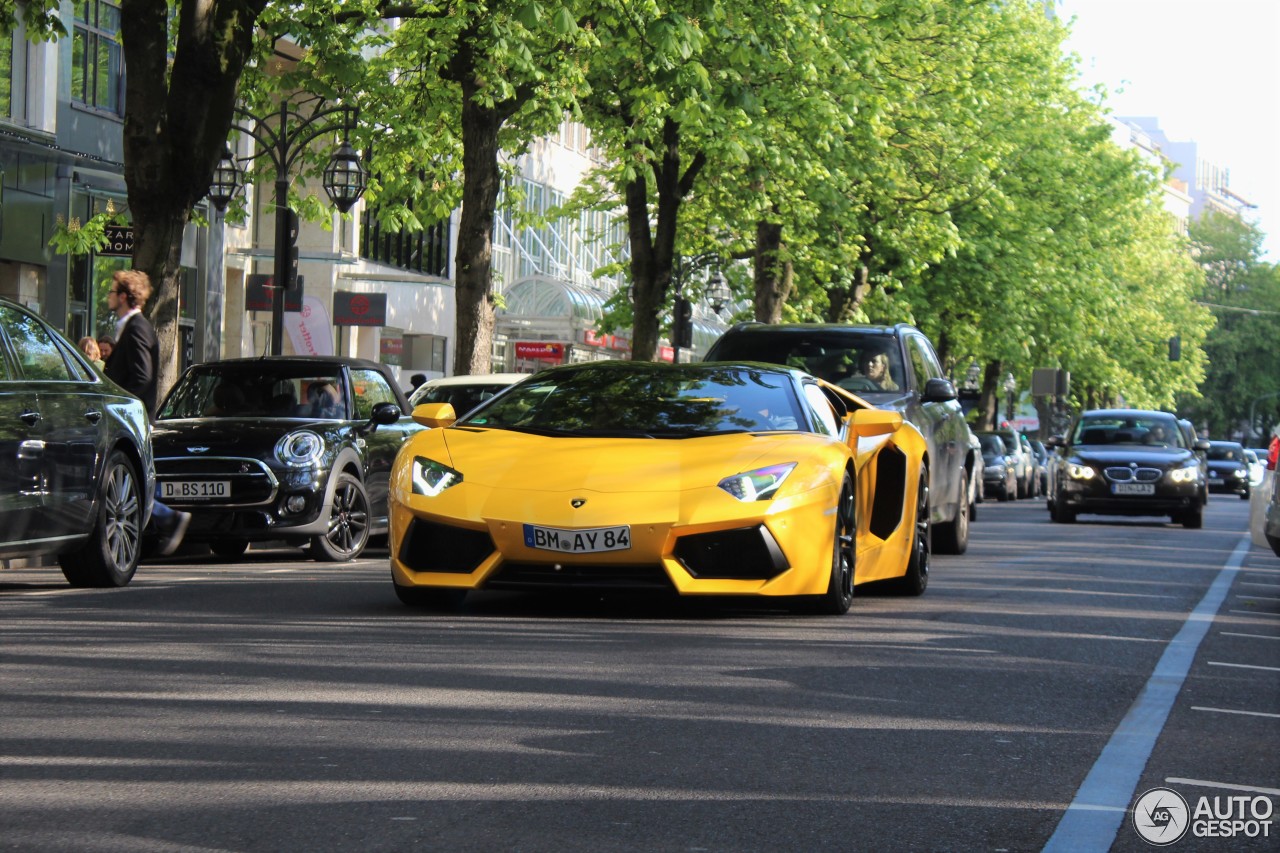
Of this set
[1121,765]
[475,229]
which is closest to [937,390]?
[1121,765]

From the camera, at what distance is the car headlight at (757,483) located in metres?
10.6

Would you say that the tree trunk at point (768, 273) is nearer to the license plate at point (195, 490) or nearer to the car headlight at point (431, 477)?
the license plate at point (195, 490)

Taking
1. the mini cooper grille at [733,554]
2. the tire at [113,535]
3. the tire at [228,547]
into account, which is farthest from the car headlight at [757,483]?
the tire at [228,547]

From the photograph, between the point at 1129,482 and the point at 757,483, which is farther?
the point at 1129,482

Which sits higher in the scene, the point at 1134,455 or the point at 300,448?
the point at 300,448

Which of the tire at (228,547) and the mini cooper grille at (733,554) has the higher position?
the mini cooper grille at (733,554)

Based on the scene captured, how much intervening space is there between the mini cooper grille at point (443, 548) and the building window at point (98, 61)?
2266 cm

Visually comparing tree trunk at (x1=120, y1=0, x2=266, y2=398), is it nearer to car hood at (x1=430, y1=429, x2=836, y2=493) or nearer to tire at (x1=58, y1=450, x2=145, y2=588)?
tire at (x1=58, y1=450, x2=145, y2=588)

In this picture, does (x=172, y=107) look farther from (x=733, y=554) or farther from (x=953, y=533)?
(x=733, y=554)

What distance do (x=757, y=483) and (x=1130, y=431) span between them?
22.5 meters

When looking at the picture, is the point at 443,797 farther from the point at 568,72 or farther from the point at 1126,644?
the point at 568,72

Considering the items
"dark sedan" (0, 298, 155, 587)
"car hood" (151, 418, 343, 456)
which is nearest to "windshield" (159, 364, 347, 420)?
"car hood" (151, 418, 343, 456)

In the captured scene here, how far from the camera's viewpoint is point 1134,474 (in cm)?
3014

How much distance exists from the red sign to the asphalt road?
48517 millimetres
